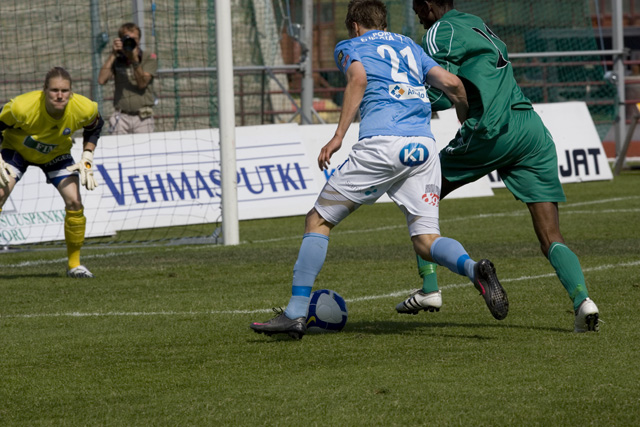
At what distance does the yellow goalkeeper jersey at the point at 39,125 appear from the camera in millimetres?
9055

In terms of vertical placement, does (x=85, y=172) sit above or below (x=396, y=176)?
below

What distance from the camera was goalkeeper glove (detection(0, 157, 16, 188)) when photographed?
8758mm

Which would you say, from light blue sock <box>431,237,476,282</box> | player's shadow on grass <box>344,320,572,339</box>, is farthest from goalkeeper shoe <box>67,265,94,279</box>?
light blue sock <box>431,237,476,282</box>

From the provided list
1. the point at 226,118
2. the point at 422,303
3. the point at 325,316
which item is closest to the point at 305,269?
the point at 325,316

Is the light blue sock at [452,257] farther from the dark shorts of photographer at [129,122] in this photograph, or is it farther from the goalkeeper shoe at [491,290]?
the dark shorts of photographer at [129,122]

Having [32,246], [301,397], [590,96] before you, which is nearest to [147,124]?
[32,246]

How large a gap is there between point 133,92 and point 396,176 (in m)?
9.10

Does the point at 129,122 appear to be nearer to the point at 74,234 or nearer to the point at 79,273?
the point at 74,234

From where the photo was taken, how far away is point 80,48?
20719 millimetres

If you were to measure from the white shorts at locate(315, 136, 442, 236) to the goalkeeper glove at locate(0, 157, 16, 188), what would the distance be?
3.78 metres

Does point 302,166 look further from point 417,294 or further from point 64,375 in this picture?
point 64,375

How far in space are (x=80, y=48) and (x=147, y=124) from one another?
6.89 metres

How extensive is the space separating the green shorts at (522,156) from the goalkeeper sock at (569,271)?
0.31 m

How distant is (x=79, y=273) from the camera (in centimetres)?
930
